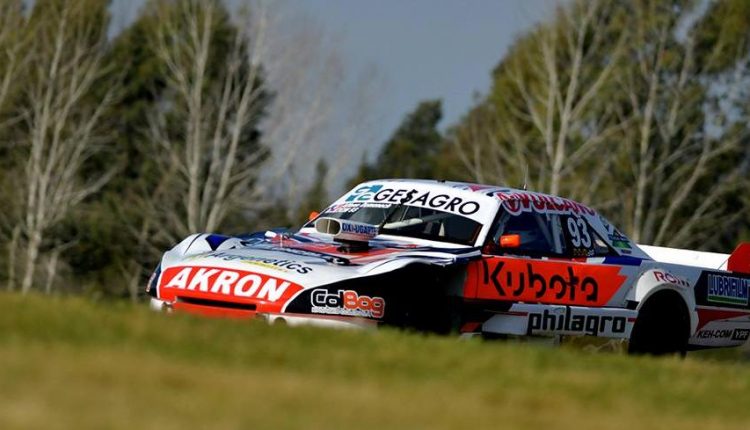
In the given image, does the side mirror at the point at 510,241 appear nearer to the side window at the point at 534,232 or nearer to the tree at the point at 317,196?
the side window at the point at 534,232

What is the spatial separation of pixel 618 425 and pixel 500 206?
17.5 ft

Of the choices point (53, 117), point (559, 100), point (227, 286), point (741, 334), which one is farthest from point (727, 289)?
point (53, 117)

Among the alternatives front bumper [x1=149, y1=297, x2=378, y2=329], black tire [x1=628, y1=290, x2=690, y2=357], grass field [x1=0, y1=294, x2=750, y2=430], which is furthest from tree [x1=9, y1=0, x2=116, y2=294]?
grass field [x1=0, y1=294, x2=750, y2=430]

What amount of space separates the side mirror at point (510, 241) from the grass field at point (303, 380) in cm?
206

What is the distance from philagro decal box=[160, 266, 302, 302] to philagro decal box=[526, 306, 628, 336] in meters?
2.03

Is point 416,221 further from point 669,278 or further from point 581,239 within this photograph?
point 669,278

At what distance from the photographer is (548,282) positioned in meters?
12.4

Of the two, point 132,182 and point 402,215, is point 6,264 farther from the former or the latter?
point 402,215

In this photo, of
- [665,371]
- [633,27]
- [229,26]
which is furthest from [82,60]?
[665,371]

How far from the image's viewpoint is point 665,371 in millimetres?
9773

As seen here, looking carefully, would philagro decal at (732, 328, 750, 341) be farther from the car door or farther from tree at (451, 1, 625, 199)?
tree at (451, 1, 625, 199)

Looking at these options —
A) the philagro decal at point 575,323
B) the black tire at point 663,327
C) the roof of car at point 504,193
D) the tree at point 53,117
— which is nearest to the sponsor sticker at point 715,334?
the black tire at point 663,327

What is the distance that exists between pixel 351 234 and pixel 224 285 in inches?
A: 46.5

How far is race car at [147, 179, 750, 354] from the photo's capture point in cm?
1116
